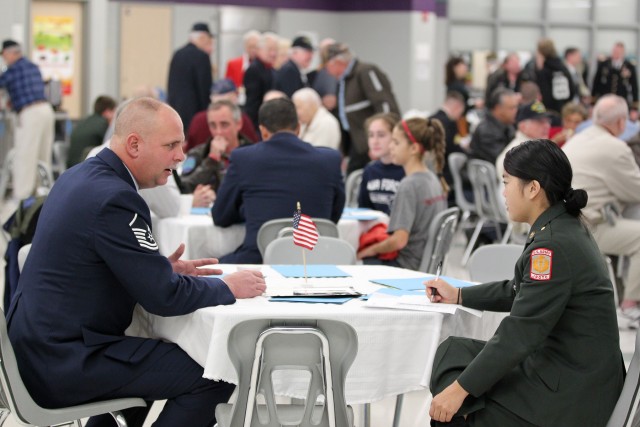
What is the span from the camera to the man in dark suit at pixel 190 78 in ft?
34.1

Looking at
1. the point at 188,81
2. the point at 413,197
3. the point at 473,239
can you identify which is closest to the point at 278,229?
the point at 413,197

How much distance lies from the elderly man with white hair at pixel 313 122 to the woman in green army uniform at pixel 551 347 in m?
5.41

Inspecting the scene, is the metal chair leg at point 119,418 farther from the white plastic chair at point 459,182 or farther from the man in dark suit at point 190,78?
the man in dark suit at point 190,78

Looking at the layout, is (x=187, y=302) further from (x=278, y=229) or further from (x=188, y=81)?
(x=188, y=81)

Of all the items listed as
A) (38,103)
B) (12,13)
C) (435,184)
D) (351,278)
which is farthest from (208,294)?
(12,13)

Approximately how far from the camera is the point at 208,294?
3.20m

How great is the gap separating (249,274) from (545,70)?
10.4 metres

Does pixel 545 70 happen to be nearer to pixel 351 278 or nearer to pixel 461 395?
pixel 351 278

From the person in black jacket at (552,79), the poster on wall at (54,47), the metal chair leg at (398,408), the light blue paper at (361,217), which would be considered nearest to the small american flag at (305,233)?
the metal chair leg at (398,408)

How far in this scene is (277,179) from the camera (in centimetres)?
520

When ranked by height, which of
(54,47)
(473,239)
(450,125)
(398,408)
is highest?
(54,47)

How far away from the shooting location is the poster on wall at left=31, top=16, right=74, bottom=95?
1407 centimetres

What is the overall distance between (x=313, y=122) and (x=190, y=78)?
2324mm

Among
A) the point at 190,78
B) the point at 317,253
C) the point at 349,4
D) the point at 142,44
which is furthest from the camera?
the point at 349,4
